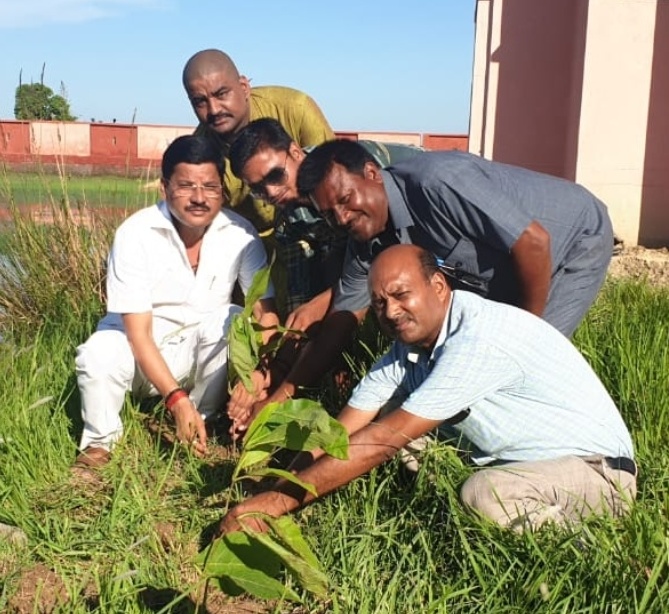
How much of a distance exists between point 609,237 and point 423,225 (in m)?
0.75

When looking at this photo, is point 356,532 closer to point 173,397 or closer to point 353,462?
point 353,462

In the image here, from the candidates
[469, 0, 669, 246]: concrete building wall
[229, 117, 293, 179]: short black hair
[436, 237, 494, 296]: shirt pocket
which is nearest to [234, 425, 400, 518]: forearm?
[436, 237, 494, 296]: shirt pocket

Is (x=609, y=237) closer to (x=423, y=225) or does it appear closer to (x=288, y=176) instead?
(x=423, y=225)

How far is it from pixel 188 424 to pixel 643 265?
3992 millimetres

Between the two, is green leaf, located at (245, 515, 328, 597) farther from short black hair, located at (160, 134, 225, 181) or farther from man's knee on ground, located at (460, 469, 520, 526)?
short black hair, located at (160, 134, 225, 181)

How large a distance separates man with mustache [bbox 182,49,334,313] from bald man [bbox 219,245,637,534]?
47.9 inches

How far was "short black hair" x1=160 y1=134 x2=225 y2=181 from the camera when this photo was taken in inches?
136

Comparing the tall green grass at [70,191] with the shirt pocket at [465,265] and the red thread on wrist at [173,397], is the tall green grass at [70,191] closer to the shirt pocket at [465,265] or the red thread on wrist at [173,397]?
the red thread on wrist at [173,397]

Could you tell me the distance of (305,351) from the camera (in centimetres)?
360

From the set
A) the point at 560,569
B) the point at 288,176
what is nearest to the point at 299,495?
the point at 560,569

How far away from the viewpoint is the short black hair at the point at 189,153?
3.46 m

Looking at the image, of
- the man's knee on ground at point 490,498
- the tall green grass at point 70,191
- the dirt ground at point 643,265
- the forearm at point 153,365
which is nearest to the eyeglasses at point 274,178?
the forearm at point 153,365

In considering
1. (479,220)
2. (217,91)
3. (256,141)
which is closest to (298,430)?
(479,220)

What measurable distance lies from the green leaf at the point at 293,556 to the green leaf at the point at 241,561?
25 mm
